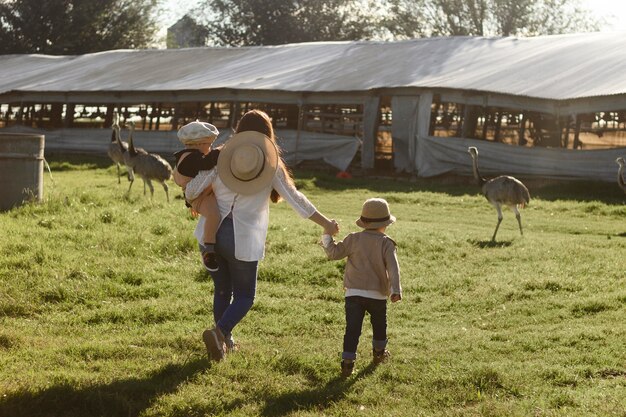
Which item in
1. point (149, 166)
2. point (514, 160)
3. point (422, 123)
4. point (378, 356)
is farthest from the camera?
point (422, 123)

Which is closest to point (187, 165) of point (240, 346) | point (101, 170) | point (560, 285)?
point (240, 346)

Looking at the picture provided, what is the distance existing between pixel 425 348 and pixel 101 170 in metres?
22.8

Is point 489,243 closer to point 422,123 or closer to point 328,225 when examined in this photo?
point 328,225

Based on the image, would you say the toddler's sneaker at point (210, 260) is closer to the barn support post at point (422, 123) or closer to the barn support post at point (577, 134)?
the barn support post at point (577, 134)

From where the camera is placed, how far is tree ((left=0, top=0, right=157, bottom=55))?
174ft

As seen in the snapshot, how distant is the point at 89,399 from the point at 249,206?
5.61 ft

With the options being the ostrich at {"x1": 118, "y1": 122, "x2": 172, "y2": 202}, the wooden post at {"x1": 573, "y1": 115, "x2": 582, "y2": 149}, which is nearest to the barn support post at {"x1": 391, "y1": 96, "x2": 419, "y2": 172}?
the wooden post at {"x1": 573, "y1": 115, "x2": 582, "y2": 149}

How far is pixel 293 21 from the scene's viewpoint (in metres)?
57.6

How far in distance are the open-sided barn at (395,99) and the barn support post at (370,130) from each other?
32 millimetres

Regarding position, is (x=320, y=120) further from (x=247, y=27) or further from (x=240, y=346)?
(x=247, y=27)

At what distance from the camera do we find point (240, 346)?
24.9 ft

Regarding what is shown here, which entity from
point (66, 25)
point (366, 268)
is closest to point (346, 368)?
point (366, 268)

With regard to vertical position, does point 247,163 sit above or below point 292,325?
above

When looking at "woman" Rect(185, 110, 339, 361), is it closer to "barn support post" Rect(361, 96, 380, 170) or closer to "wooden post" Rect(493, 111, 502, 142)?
"wooden post" Rect(493, 111, 502, 142)
